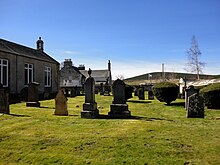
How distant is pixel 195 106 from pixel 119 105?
149 inches

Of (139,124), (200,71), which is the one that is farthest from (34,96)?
(200,71)

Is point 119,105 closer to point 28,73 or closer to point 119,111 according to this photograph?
point 119,111

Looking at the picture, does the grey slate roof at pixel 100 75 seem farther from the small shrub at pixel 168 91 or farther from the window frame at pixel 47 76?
the small shrub at pixel 168 91

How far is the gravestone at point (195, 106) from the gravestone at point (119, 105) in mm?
3042

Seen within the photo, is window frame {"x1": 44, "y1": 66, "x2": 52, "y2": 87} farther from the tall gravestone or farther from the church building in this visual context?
the tall gravestone

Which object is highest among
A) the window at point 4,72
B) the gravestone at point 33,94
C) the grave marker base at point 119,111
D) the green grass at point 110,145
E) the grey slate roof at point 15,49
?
the grey slate roof at point 15,49

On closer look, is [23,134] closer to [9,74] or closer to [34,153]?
[34,153]

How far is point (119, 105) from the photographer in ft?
38.4

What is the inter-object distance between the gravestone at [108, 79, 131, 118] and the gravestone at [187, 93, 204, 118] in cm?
304

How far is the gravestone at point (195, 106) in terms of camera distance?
35.0ft

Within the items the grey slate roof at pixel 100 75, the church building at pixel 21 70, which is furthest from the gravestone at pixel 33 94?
the grey slate roof at pixel 100 75

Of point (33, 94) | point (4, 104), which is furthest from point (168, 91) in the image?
point (4, 104)

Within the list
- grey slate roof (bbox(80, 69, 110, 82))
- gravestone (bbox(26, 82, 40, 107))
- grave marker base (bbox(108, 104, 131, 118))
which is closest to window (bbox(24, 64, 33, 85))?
gravestone (bbox(26, 82, 40, 107))

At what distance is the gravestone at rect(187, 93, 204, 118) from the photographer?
10.7m
